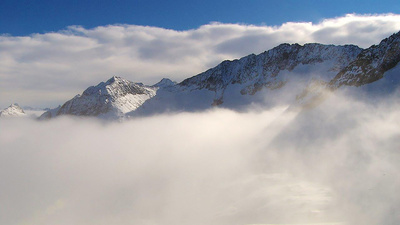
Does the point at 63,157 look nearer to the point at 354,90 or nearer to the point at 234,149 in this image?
the point at 234,149

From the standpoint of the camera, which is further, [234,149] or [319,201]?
[234,149]

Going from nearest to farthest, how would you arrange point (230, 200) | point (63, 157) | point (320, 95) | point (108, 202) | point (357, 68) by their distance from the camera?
point (230, 200) < point (108, 202) < point (357, 68) < point (320, 95) < point (63, 157)

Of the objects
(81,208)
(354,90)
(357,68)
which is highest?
(357,68)

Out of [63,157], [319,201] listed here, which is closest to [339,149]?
[319,201]

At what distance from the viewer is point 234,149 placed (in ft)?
374

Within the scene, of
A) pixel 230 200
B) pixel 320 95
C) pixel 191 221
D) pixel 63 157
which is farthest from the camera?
pixel 63 157

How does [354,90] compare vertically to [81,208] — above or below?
above

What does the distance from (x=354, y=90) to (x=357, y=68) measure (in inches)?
519

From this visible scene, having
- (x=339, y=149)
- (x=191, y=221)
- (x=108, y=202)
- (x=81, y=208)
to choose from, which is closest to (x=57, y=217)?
(x=81, y=208)

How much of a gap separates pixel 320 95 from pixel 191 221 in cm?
8033

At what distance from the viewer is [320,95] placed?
369ft

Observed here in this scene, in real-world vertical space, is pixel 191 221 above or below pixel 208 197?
below

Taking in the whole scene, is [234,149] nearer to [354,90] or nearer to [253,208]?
[354,90]

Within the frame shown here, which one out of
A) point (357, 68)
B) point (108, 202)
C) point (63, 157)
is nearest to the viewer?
point (108, 202)
